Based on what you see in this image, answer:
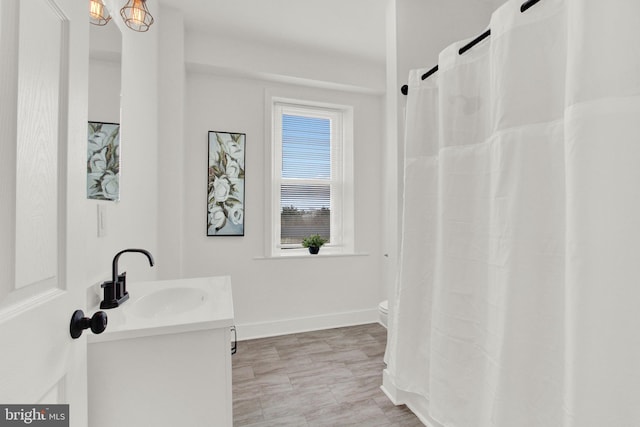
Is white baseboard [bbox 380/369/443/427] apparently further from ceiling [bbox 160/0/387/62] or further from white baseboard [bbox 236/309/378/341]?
ceiling [bbox 160/0/387/62]

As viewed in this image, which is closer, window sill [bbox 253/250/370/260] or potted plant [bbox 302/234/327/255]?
window sill [bbox 253/250/370/260]

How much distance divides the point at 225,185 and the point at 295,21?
149 centimetres

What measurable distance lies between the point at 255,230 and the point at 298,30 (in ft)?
5.86

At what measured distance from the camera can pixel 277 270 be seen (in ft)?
9.70

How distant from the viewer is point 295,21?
2465 millimetres

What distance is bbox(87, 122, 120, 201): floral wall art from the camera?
1.22 metres

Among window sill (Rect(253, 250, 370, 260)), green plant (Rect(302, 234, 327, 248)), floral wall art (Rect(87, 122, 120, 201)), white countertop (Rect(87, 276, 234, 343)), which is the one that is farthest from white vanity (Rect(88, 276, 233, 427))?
green plant (Rect(302, 234, 327, 248))

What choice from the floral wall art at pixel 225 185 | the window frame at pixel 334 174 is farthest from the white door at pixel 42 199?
the window frame at pixel 334 174

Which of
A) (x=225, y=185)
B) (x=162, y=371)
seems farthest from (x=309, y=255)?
(x=162, y=371)

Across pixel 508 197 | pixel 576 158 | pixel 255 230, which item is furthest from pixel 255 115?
pixel 576 158

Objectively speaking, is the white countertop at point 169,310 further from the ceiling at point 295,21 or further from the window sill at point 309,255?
the ceiling at point 295,21

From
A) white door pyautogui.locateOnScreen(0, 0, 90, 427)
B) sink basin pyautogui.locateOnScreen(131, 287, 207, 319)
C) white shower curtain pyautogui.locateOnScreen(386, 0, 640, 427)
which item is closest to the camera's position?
white door pyautogui.locateOnScreen(0, 0, 90, 427)

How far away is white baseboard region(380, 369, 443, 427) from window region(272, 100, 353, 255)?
1511 mm

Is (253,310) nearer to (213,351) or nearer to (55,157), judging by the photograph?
(213,351)
